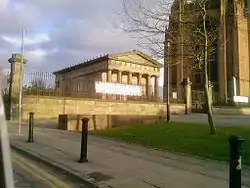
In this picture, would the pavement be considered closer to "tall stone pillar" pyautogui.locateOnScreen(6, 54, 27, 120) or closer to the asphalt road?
the asphalt road

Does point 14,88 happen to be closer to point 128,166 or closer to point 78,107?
point 78,107

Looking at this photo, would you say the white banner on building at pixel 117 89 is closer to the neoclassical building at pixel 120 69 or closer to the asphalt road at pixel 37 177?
the neoclassical building at pixel 120 69

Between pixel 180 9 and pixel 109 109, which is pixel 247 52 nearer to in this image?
pixel 109 109

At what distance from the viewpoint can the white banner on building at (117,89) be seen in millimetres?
32938

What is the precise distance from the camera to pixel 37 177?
29.3 feet

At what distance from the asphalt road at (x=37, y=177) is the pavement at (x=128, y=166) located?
0.85ft

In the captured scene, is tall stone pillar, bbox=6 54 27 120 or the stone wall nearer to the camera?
tall stone pillar, bbox=6 54 27 120

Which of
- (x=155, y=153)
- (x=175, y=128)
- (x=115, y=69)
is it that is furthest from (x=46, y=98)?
(x=115, y=69)

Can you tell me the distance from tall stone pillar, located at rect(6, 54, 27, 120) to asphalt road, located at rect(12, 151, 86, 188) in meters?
16.4

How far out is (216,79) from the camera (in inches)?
2151

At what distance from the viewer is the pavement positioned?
8484mm

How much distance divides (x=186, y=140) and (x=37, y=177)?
750 cm

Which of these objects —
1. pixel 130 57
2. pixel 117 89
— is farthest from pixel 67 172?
pixel 130 57

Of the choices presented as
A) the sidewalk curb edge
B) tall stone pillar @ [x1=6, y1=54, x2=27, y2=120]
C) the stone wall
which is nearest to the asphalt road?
the sidewalk curb edge
